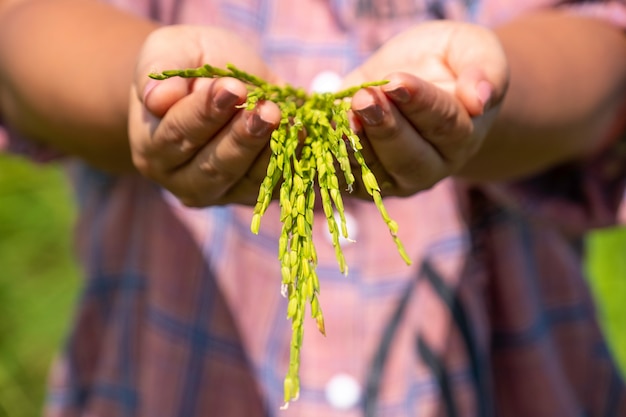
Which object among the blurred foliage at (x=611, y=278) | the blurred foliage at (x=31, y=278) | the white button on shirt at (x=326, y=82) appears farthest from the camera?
the blurred foliage at (x=611, y=278)

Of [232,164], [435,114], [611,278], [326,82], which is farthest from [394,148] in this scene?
[611,278]

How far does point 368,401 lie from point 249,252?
0.27 m

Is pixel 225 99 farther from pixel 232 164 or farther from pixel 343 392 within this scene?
pixel 343 392

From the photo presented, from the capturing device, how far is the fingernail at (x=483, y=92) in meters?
0.88

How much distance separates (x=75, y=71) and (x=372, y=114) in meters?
0.53

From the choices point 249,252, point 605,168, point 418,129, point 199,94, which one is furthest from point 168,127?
point 605,168

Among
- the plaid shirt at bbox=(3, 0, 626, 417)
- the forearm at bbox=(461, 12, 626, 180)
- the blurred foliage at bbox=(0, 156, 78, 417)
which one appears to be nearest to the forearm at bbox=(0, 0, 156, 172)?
the plaid shirt at bbox=(3, 0, 626, 417)

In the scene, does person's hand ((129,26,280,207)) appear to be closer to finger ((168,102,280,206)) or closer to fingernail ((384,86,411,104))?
finger ((168,102,280,206))

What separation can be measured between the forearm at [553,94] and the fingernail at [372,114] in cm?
38

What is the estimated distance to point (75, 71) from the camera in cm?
118

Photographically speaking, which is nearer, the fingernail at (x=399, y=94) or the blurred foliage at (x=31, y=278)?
the fingernail at (x=399, y=94)

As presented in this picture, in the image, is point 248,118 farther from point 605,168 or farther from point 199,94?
point 605,168

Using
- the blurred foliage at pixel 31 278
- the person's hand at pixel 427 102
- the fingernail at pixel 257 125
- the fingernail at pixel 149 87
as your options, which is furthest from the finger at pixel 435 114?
the blurred foliage at pixel 31 278

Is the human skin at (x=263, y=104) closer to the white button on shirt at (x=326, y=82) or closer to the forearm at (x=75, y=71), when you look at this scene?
the forearm at (x=75, y=71)
